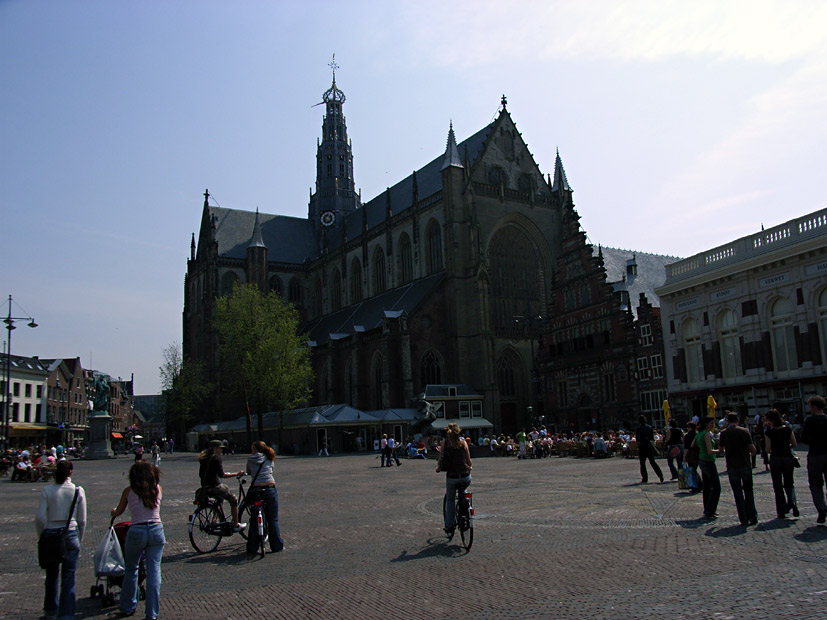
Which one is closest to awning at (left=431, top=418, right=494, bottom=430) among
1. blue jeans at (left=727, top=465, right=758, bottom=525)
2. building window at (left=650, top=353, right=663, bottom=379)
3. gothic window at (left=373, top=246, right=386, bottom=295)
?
building window at (left=650, top=353, right=663, bottom=379)

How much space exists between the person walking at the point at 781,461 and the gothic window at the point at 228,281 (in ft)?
223

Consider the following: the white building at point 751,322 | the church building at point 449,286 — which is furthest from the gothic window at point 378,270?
the white building at point 751,322

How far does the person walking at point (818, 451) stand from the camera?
9992 mm

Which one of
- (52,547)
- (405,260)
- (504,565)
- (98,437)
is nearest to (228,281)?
(405,260)

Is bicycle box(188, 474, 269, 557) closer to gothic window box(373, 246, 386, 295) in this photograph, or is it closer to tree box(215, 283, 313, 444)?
tree box(215, 283, 313, 444)

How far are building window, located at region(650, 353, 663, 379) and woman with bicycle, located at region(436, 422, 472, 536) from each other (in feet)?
111

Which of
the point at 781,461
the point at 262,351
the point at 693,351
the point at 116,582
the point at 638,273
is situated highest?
the point at 638,273

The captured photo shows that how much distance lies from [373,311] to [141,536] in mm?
55217

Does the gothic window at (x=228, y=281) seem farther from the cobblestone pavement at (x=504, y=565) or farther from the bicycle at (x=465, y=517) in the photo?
the bicycle at (x=465, y=517)

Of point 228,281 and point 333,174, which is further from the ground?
point 333,174

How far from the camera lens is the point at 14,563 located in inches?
397

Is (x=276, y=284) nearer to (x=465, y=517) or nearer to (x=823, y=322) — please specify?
(x=823, y=322)

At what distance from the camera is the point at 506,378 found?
55094 millimetres

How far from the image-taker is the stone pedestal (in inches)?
1909
